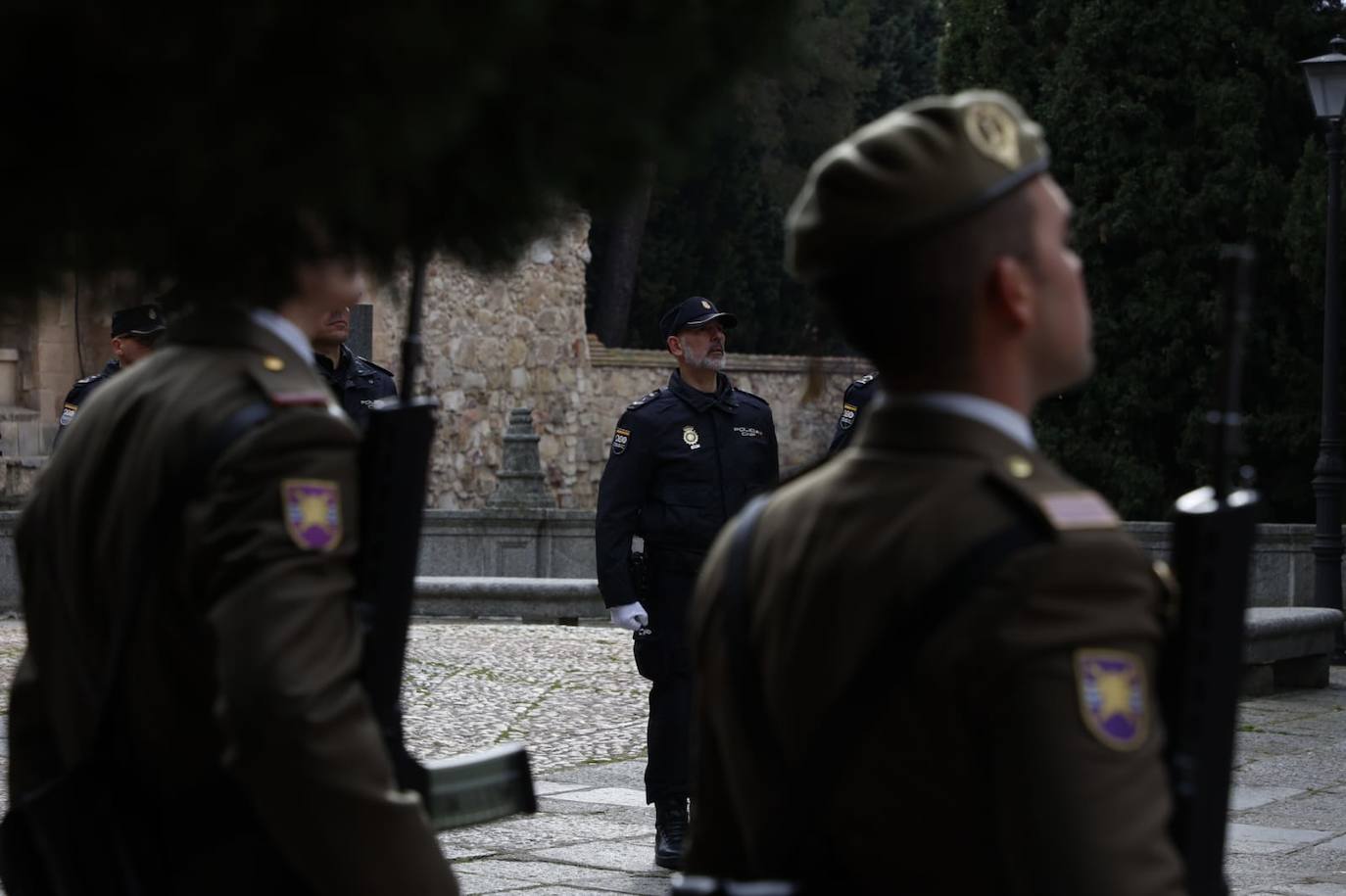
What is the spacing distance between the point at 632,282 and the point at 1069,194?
55.8 feet

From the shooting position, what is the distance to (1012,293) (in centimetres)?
201

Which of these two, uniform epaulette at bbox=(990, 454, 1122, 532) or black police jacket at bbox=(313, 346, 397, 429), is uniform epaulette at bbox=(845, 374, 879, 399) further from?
uniform epaulette at bbox=(990, 454, 1122, 532)

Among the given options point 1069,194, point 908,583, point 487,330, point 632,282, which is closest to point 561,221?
point 908,583

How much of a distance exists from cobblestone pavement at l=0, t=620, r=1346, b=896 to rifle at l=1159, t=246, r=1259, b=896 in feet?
0.84

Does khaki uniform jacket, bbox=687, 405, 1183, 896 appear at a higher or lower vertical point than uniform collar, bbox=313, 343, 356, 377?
lower

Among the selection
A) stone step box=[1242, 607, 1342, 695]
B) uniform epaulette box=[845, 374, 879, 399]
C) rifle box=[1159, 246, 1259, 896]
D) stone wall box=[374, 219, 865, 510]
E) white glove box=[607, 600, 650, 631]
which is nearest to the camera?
rifle box=[1159, 246, 1259, 896]

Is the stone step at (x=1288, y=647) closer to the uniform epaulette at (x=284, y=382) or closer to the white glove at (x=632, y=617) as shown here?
the white glove at (x=632, y=617)

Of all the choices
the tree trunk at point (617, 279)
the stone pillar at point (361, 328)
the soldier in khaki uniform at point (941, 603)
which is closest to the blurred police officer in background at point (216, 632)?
the soldier in khaki uniform at point (941, 603)

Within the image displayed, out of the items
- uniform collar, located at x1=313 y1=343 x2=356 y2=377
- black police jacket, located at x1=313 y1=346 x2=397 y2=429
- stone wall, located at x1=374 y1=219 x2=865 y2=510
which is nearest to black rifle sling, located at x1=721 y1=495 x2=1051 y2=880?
black police jacket, located at x1=313 y1=346 x2=397 y2=429

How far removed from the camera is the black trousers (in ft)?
23.1

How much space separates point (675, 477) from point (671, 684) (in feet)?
2.37

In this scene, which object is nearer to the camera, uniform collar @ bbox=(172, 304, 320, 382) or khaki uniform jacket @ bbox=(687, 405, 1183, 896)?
khaki uniform jacket @ bbox=(687, 405, 1183, 896)

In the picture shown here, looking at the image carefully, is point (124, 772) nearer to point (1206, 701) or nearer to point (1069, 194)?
point (1206, 701)

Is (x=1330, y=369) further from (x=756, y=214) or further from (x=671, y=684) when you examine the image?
(x=756, y=214)
